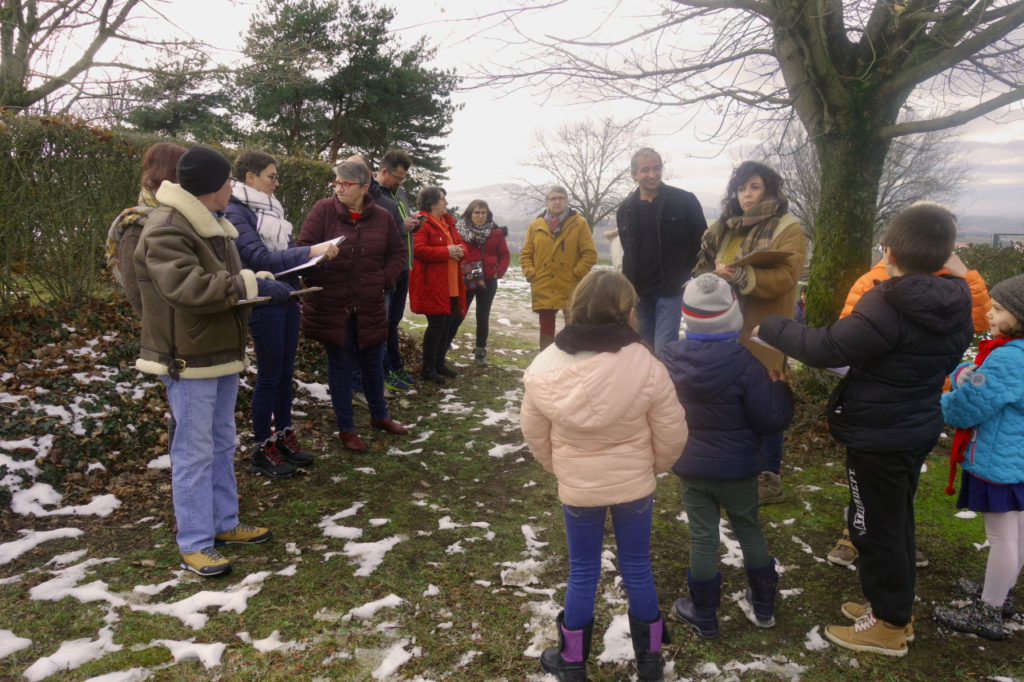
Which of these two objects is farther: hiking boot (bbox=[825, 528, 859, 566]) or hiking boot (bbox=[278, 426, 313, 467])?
hiking boot (bbox=[278, 426, 313, 467])

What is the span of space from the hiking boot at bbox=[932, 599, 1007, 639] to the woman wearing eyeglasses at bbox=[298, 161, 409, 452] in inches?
149

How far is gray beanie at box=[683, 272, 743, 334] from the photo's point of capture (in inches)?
103

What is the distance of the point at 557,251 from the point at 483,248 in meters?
1.03

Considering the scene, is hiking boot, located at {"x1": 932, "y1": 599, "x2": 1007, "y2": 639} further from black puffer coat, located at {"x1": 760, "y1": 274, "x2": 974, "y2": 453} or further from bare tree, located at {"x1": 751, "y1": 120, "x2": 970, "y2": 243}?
bare tree, located at {"x1": 751, "y1": 120, "x2": 970, "y2": 243}

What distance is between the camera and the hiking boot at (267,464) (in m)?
4.35

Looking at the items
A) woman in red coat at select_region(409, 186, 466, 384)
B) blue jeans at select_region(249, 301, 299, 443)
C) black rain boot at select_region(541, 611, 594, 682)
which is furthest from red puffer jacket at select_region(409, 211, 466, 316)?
black rain boot at select_region(541, 611, 594, 682)

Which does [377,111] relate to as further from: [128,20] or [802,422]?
[802,422]

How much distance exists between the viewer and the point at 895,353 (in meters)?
2.52

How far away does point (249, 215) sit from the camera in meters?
4.09

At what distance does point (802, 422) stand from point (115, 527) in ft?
17.0

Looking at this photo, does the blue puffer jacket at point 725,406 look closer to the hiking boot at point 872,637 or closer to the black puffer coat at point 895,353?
the black puffer coat at point 895,353

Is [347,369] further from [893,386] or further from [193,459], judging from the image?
[893,386]

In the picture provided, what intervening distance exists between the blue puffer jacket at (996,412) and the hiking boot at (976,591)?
601 millimetres

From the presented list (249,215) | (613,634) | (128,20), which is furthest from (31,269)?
(128,20)
